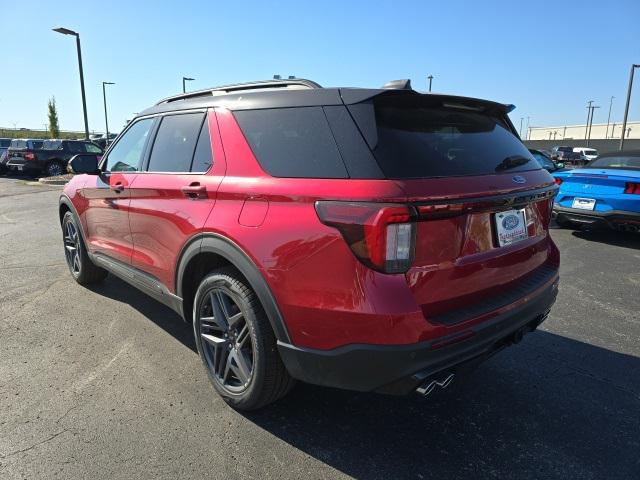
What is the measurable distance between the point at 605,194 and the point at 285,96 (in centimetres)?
625

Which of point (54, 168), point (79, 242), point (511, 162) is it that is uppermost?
point (511, 162)

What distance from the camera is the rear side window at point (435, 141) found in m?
2.13

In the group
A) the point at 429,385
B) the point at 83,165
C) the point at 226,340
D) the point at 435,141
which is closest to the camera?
the point at 429,385

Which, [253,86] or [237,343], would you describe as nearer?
[237,343]

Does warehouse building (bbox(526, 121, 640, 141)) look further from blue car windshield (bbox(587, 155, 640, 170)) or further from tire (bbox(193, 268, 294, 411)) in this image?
tire (bbox(193, 268, 294, 411))

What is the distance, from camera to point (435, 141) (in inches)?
91.7

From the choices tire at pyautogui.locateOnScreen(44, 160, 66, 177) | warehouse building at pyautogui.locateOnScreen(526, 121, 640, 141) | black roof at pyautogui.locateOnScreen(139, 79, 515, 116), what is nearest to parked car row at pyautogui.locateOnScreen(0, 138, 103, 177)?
tire at pyautogui.locateOnScreen(44, 160, 66, 177)

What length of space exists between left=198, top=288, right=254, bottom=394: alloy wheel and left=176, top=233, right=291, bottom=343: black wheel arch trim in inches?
10.0

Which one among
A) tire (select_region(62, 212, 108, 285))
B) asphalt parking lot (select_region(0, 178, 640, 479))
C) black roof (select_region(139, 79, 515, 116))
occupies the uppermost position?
black roof (select_region(139, 79, 515, 116))

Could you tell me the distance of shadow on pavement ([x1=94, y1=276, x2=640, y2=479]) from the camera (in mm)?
2314

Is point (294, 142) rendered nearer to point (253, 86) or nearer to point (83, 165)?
point (253, 86)

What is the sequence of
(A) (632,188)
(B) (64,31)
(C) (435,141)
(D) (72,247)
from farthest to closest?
(B) (64,31), (A) (632,188), (D) (72,247), (C) (435,141)

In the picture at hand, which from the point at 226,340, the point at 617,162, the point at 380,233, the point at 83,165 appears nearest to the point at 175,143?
the point at 226,340

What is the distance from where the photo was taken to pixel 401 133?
2240mm
